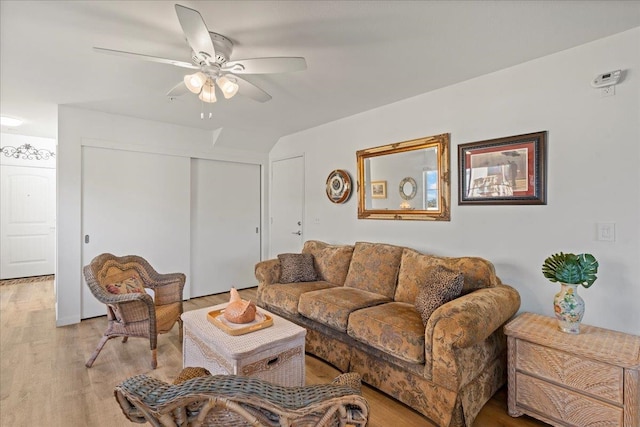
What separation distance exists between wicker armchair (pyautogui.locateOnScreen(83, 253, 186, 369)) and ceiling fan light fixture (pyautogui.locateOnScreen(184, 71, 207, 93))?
5.44ft

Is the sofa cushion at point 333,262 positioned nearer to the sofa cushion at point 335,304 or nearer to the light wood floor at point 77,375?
the sofa cushion at point 335,304

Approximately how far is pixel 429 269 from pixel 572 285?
0.93 m

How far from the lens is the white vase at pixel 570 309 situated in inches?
71.5

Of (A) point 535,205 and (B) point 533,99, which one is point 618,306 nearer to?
(A) point 535,205

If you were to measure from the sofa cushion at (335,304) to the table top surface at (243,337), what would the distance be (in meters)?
0.49

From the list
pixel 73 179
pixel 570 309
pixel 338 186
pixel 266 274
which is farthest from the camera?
pixel 338 186

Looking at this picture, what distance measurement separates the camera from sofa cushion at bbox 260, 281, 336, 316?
2861 millimetres

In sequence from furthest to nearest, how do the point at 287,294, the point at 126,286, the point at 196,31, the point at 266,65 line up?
the point at 287,294
the point at 126,286
the point at 266,65
the point at 196,31

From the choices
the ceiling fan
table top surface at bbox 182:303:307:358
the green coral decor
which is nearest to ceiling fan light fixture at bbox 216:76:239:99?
the ceiling fan

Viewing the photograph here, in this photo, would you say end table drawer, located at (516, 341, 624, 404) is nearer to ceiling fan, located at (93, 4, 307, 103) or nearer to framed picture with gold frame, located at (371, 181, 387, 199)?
framed picture with gold frame, located at (371, 181, 387, 199)

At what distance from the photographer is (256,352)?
1.74 m

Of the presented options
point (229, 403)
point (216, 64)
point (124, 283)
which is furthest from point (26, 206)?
point (229, 403)

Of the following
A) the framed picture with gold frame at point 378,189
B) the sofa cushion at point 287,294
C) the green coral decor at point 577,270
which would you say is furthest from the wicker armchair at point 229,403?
the framed picture with gold frame at point 378,189

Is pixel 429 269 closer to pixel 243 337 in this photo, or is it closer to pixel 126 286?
pixel 243 337
